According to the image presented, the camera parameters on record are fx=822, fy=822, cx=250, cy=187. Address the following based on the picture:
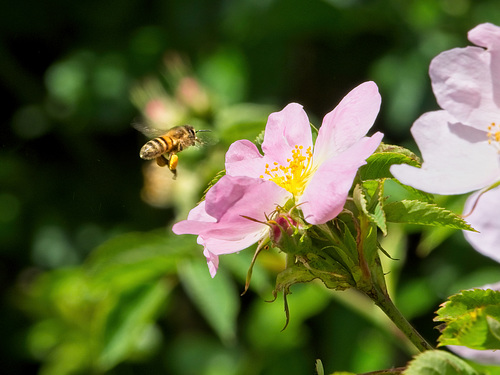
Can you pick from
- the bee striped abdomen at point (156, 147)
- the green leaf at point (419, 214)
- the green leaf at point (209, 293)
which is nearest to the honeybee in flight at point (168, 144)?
the bee striped abdomen at point (156, 147)

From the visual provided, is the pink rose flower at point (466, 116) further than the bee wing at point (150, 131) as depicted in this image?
No

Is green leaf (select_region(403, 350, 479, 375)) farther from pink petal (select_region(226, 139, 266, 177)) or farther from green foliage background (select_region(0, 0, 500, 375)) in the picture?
green foliage background (select_region(0, 0, 500, 375))

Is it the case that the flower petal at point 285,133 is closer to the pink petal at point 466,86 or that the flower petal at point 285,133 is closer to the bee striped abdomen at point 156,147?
the pink petal at point 466,86

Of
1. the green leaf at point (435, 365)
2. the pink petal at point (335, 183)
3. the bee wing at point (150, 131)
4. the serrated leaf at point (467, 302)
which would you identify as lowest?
the bee wing at point (150, 131)

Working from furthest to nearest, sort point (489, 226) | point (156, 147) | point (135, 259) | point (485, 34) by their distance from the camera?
point (135, 259) → point (156, 147) → point (489, 226) → point (485, 34)

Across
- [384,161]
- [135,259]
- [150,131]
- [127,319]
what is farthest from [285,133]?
[127,319]

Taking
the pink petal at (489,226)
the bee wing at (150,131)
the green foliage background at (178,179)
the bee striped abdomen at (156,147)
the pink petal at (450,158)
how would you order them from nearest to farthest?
the pink petal at (450,158) → the pink petal at (489,226) → the bee striped abdomen at (156,147) → the bee wing at (150,131) → the green foliage background at (178,179)

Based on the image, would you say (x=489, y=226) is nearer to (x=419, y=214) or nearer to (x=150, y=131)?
(x=419, y=214)

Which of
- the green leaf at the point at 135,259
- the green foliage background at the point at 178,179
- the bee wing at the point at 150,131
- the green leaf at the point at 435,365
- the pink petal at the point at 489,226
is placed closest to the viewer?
the green leaf at the point at 435,365
